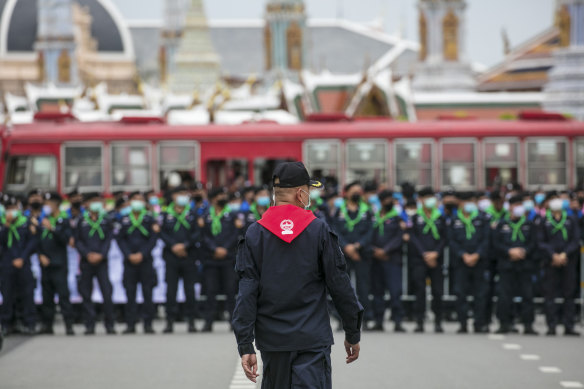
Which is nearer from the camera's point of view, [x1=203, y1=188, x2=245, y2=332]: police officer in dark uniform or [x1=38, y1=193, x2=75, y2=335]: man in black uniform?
[x1=38, y1=193, x2=75, y2=335]: man in black uniform

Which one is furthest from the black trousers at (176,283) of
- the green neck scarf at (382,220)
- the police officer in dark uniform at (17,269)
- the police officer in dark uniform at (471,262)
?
the police officer in dark uniform at (471,262)

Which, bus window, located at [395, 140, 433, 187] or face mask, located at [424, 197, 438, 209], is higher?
bus window, located at [395, 140, 433, 187]

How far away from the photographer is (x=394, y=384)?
10922 millimetres

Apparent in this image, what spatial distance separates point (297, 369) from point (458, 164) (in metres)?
16.8

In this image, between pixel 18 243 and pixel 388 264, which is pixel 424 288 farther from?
pixel 18 243

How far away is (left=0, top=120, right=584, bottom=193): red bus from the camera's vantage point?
2342 centimetres

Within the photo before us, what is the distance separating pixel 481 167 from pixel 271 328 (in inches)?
663

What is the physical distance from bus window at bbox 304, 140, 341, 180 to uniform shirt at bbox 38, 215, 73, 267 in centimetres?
936

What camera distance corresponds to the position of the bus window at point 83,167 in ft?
76.9

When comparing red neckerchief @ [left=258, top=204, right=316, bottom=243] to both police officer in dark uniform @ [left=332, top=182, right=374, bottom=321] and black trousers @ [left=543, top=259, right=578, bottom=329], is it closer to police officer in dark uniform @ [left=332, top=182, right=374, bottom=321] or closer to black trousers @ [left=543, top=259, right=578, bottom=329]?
police officer in dark uniform @ [left=332, top=182, right=374, bottom=321]

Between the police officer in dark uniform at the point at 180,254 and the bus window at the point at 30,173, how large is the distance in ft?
29.2

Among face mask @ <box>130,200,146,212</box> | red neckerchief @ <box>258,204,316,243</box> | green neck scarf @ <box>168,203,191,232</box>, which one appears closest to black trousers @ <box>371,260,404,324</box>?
green neck scarf @ <box>168,203,191,232</box>

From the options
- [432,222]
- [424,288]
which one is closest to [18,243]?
[424,288]

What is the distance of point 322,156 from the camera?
931 inches
